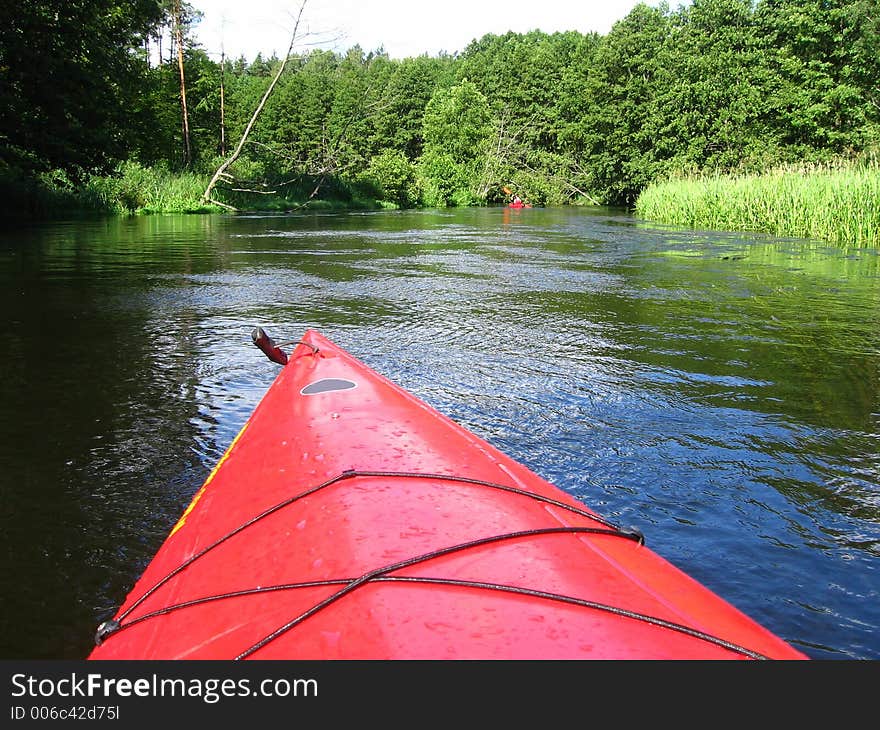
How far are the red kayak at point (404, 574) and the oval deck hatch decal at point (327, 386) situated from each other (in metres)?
0.57

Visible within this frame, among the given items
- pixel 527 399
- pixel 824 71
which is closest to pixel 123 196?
pixel 527 399

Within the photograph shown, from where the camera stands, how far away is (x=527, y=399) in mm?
4676

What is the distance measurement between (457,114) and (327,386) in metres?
53.0

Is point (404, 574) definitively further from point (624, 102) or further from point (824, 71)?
point (624, 102)

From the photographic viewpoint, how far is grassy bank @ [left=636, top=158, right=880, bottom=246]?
13547 mm

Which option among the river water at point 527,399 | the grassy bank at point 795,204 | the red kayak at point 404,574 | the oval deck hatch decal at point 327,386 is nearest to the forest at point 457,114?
the grassy bank at point 795,204

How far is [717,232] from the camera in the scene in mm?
17953

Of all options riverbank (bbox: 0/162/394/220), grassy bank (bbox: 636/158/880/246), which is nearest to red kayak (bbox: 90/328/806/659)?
grassy bank (bbox: 636/158/880/246)

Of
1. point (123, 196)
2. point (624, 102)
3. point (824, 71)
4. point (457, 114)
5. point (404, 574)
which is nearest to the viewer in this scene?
point (404, 574)

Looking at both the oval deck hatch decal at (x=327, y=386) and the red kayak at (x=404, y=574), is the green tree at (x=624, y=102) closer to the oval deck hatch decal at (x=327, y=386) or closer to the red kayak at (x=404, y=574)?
the oval deck hatch decal at (x=327, y=386)

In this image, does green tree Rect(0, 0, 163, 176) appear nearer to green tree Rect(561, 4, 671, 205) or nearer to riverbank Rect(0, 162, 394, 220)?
riverbank Rect(0, 162, 394, 220)

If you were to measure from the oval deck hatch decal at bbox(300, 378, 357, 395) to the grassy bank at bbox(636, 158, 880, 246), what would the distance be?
12.8 meters

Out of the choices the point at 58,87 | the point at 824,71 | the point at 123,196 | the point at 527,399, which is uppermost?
the point at 824,71

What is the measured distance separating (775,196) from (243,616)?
17.3 meters
